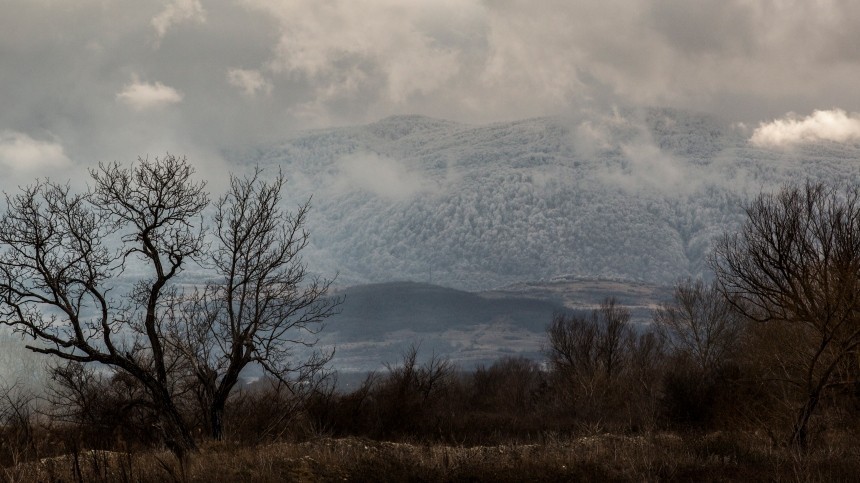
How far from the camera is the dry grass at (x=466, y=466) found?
44.9ft

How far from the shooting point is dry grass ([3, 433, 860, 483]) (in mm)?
13695

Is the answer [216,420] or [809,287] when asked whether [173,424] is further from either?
[809,287]

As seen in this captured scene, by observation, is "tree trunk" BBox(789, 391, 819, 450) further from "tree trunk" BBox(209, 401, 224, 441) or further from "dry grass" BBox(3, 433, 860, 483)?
"tree trunk" BBox(209, 401, 224, 441)

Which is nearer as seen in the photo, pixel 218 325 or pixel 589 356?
pixel 218 325

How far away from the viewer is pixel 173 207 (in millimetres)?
20562

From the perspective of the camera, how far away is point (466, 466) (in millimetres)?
15438

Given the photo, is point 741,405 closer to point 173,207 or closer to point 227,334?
point 227,334

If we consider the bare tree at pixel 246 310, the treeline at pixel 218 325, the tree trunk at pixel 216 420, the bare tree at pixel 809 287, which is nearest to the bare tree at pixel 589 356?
the treeline at pixel 218 325

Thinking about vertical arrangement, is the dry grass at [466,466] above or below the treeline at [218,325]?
below

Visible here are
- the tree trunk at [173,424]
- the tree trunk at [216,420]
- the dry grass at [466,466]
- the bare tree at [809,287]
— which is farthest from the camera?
the bare tree at [809,287]

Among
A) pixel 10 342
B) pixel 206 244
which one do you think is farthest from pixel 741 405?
pixel 10 342

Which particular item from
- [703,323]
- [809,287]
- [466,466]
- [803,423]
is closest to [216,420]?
[466,466]

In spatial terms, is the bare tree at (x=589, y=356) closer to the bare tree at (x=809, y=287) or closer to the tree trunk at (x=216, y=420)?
the bare tree at (x=809, y=287)

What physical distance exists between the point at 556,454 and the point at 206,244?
9.99 metres
